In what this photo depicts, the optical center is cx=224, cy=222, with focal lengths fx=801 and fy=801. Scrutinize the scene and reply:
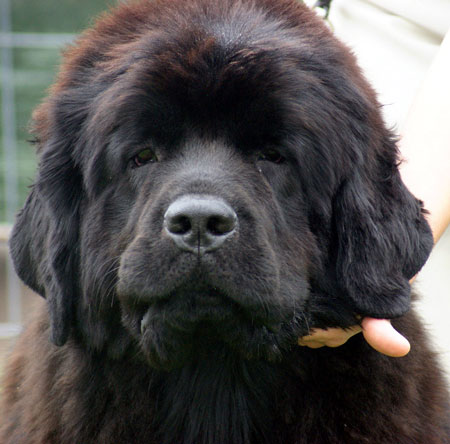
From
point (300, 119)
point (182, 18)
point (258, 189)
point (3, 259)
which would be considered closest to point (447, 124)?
point (300, 119)

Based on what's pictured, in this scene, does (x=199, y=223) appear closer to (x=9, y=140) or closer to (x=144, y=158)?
(x=144, y=158)

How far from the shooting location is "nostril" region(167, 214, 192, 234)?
2266 mm

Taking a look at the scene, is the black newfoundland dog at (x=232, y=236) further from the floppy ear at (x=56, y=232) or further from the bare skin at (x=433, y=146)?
the bare skin at (x=433, y=146)

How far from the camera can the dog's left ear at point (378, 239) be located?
2557 mm

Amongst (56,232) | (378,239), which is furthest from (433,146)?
(56,232)

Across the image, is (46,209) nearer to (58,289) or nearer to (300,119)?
(58,289)

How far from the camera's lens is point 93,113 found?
270cm

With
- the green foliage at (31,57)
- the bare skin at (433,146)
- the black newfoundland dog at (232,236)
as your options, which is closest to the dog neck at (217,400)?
the black newfoundland dog at (232,236)

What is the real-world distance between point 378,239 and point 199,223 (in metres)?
0.68

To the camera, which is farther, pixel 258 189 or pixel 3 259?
pixel 3 259

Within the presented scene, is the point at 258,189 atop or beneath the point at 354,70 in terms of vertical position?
beneath

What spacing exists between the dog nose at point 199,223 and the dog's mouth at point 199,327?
142mm

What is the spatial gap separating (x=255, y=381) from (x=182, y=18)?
1.25 m

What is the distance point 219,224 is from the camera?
2.27 m
